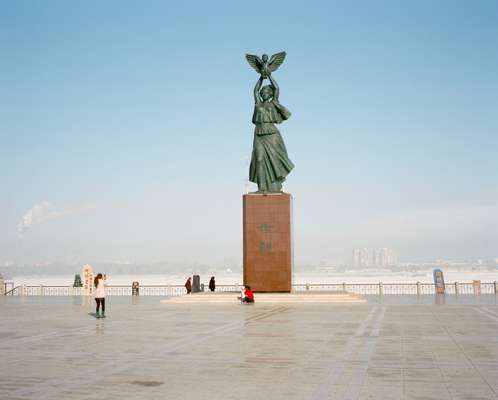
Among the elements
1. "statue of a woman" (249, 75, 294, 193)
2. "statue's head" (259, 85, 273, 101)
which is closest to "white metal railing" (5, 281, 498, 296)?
"statue of a woman" (249, 75, 294, 193)

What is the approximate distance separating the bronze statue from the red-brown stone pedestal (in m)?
1.34

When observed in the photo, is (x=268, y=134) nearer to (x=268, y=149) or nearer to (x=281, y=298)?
(x=268, y=149)

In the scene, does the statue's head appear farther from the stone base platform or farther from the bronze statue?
the stone base platform

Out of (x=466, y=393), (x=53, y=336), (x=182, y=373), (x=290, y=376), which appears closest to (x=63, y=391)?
(x=182, y=373)

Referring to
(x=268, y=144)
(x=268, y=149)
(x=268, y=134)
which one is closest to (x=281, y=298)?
(x=268, y=149)

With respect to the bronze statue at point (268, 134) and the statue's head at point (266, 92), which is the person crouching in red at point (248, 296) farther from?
the statue's head at point (266, 92)

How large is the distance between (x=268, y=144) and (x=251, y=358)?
62.2 ft

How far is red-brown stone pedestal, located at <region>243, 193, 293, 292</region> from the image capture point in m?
26.8

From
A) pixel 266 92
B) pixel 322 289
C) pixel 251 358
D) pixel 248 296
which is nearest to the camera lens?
pixel 251 358

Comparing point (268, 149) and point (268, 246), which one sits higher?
point (268, 149)

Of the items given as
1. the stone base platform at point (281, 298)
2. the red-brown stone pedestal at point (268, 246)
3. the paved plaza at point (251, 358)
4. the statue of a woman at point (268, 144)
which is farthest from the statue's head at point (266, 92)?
the paved plaza at point (251, 358)

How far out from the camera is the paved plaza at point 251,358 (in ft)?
24.9

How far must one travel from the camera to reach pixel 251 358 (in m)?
10.1

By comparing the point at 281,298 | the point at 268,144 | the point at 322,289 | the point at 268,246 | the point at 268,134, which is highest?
the point at 268,134
